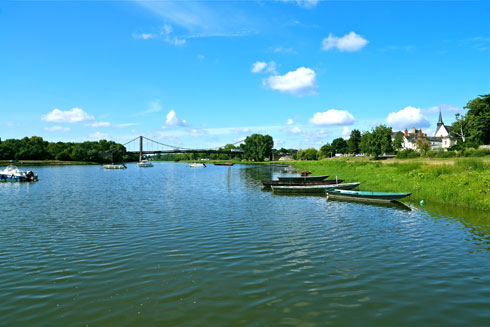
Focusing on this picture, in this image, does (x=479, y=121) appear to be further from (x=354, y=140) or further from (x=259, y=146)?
(x=259, y=146)

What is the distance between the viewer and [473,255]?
13719 mm

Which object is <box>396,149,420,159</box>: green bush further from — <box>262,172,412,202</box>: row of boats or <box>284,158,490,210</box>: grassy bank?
<box>284,158,490,210</box>: grassy bank

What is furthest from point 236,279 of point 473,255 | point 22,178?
point 22,178

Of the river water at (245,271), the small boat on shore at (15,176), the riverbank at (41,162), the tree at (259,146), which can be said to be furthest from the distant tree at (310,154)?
the river water at (245,271)

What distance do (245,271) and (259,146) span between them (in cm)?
18288

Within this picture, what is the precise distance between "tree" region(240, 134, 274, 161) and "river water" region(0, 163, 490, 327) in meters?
171

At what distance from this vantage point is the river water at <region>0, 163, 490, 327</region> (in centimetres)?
876

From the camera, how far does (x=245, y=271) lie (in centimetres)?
1204

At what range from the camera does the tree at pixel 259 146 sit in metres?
193

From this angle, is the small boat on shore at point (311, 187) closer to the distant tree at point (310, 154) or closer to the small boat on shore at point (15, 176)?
the small boat on shore at point (15, 176)

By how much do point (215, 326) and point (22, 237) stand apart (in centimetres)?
1488

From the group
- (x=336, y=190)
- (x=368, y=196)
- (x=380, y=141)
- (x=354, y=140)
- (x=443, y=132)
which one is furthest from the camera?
(x=354, y=140)

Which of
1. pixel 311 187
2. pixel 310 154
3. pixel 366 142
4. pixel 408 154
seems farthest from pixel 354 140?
pixel 311 187

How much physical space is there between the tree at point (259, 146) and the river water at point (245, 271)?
171m
